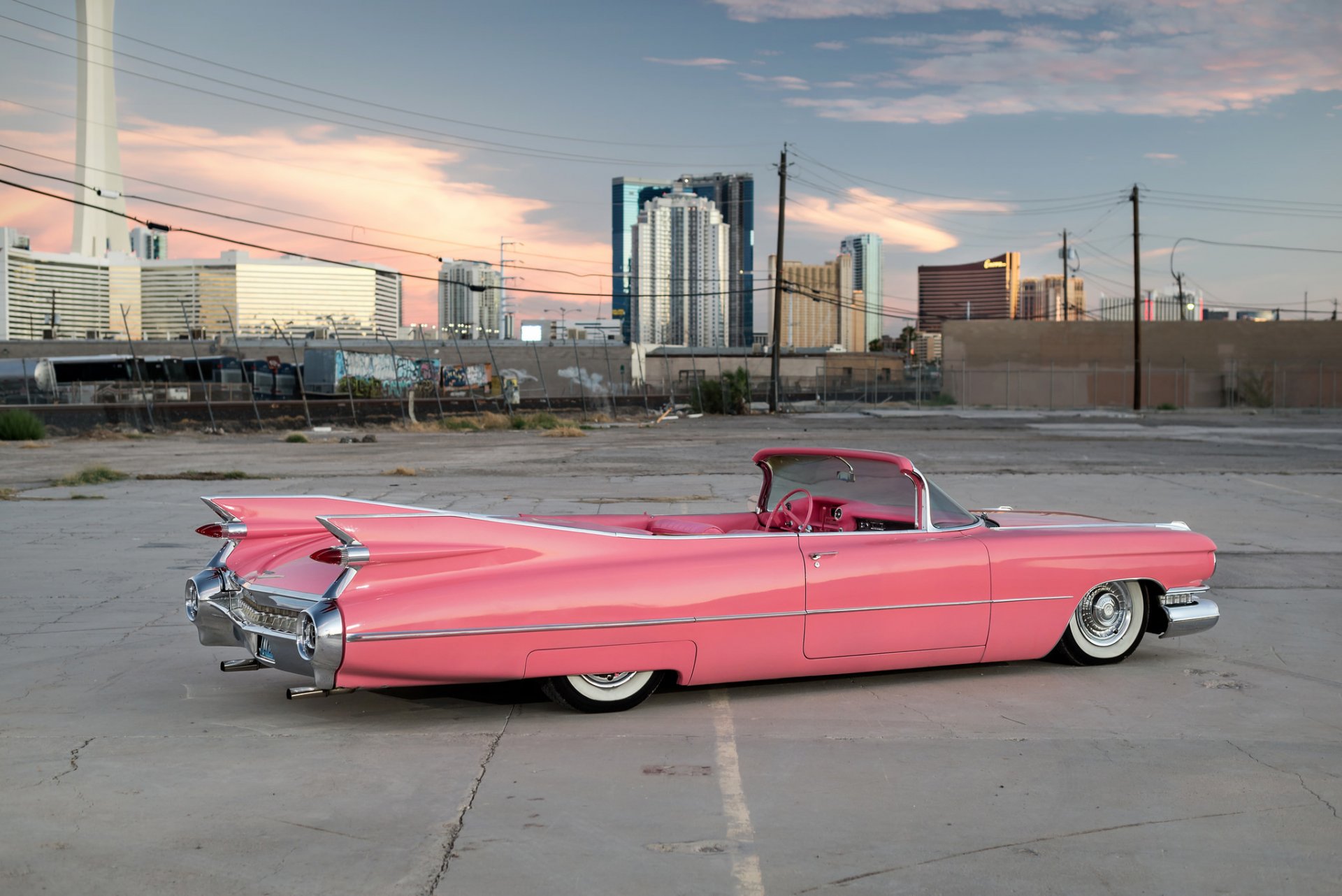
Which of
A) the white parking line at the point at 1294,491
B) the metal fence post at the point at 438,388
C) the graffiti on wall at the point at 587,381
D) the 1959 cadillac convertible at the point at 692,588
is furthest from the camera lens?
the graffiti on wall at the point at 587,381

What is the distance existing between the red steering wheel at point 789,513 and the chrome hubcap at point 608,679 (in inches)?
54.7

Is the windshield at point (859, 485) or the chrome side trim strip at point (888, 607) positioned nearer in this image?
the chrome side trim strip at point (888, 607)

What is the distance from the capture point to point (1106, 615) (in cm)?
650

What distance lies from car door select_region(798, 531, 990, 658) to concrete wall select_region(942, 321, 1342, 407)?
61758mm

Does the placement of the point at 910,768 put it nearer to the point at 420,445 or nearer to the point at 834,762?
the point at 834,762

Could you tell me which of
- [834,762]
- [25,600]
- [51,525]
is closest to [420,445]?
[51,525]

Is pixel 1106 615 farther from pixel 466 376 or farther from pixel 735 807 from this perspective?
pixel 466 376

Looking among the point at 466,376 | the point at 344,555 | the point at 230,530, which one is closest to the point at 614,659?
the point at 344,555

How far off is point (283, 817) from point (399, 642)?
947 mm

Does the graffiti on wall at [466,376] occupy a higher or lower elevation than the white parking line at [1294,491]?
higher

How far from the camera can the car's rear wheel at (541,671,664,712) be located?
5.36m

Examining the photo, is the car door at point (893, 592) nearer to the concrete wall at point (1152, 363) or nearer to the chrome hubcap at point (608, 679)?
the chrome hubcap at point (608, 679)

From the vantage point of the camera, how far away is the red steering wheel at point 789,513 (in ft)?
20.9

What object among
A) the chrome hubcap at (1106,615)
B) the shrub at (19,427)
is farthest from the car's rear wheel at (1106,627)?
the shrub at (19,427)
